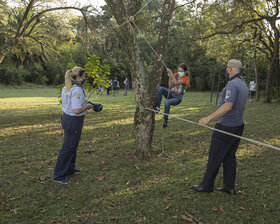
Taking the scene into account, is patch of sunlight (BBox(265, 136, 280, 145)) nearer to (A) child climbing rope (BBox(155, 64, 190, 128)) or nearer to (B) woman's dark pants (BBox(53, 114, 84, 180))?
(A) child climbing rope (BBox(155, 64, 190, 128))

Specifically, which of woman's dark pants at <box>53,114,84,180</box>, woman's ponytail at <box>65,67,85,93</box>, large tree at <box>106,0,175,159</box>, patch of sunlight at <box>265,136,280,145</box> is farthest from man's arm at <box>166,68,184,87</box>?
patch of sunlight at <box>265,136,280,145</box>

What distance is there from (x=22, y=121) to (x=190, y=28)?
34.4 feet

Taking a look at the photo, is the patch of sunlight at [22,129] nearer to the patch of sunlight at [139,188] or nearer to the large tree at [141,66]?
the large tree at [141,66]

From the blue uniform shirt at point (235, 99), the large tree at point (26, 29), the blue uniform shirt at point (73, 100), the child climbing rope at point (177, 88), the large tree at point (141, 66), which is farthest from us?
the large tree at point (26, 29)

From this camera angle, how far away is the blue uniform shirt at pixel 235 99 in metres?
3.69

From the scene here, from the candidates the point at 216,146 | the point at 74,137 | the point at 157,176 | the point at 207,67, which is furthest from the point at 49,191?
the point at 207,67

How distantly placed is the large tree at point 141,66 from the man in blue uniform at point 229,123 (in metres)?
1.80

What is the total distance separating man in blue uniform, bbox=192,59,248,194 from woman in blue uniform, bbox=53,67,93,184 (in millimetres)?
1927

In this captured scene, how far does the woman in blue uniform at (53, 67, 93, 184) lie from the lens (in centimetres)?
426

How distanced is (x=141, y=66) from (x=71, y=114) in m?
1.83

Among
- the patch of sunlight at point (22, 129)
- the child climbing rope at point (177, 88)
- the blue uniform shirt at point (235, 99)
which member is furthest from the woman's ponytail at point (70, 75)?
the patch of sunlight at point (22, 129)

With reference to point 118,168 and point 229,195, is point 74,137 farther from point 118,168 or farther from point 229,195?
point 229,195

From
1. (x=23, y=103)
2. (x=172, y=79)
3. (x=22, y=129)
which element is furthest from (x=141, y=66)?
(x=23, y=103)

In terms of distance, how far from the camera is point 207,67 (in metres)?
38.1
